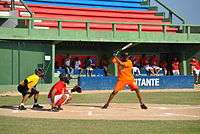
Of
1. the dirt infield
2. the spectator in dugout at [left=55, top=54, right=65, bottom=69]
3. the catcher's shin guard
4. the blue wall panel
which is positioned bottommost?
the dirt infield

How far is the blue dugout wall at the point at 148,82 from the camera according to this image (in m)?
27.2

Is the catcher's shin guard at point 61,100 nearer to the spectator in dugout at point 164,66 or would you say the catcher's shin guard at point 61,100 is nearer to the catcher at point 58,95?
the catcher at point 58,95

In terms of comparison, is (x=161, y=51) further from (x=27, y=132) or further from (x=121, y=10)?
(x=27, y=132)

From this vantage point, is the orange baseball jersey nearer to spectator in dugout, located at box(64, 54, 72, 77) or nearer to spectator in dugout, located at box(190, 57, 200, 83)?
spectator in dugout, located at box(64, 54, 72, 77)

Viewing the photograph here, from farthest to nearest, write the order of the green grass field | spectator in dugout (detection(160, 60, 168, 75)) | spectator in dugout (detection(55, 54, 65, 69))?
1. spectator in dugout (detection(160, 60, 168, 75))
2. spectator in dugout (detection(55, 54, 65, 69))
3. the green grass field

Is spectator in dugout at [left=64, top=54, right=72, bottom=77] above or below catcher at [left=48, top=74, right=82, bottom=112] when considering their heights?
above

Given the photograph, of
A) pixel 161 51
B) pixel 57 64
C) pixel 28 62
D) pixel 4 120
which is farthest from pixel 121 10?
pixel 4 120

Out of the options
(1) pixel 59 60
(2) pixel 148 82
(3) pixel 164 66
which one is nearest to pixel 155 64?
(3) pixel 164 66

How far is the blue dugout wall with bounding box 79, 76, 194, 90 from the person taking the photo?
27.2 meters

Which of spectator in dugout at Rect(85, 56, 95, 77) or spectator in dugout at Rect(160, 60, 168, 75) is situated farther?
spectator in dugout at Rect(160, 60, 168, 75)

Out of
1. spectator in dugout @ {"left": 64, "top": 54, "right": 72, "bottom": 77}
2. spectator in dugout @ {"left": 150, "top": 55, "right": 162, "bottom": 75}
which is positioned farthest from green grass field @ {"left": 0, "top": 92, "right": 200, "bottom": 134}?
spectator in dugout @ {"left": 150, "top": 55, "right": 162, "bottom": 75}

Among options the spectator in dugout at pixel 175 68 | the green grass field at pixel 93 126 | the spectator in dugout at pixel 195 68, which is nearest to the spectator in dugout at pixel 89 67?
the spectator in dugout at pixel 175 68

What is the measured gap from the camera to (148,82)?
2891 centimetres

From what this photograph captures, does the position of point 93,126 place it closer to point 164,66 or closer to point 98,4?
point 164,66
